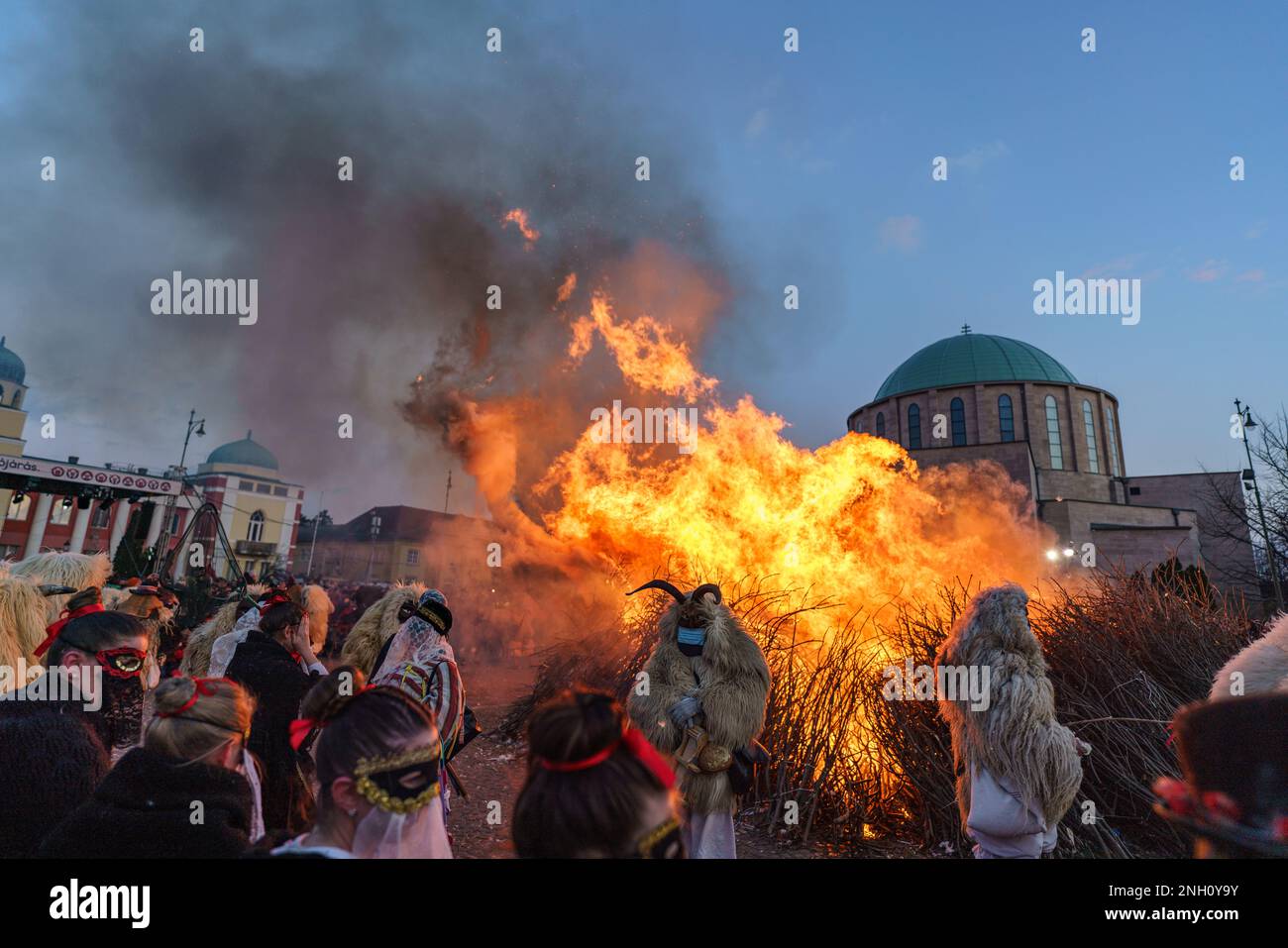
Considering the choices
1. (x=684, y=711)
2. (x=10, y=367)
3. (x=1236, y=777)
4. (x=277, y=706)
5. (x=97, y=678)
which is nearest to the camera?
(x=1236, y=777)

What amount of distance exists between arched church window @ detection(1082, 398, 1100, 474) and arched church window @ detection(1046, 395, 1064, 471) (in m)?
1.68

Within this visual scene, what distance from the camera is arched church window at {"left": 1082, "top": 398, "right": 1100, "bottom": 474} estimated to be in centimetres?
3688

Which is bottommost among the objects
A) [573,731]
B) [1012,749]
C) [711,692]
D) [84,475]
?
[1012,749]

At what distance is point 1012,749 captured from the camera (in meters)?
3.47

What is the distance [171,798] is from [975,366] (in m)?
44.4

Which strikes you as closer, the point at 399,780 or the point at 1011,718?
the point at 399,780

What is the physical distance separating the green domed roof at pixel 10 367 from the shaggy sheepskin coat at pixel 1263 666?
192ft

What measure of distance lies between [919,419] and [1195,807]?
40.2 meters

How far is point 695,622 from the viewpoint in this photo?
14.4 feet

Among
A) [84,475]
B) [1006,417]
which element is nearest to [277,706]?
[84,475]

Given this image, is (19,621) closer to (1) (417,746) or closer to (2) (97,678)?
(2) (97,678)

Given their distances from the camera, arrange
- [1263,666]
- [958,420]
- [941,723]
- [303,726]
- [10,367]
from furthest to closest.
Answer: [10,367] < [958,420] < [941,723] < [1263,666] < [303,726]
